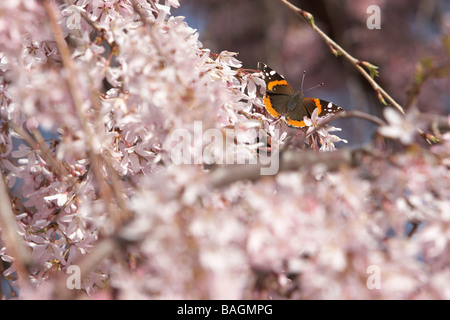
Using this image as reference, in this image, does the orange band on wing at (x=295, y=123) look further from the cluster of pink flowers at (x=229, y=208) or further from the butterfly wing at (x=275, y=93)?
the cluster of pink flowers at (x=229, y=208)

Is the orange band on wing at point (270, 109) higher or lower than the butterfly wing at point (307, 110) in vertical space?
higher

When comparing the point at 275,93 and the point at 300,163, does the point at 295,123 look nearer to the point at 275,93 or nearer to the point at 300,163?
the point at 275,93

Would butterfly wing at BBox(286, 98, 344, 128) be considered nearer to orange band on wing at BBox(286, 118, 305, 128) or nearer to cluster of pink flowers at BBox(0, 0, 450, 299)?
orange band on wing at BBox(286, 118, 305, 128)

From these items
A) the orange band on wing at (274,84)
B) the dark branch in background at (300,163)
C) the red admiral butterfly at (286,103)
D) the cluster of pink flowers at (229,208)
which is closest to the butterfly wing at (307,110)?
the red admiral butterfly at (286,103)

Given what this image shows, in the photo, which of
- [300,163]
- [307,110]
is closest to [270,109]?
[307,110]

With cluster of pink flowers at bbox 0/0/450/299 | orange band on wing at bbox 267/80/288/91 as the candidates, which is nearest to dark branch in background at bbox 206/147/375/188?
cluster of pink flowers at bbox 0/0/450/299
